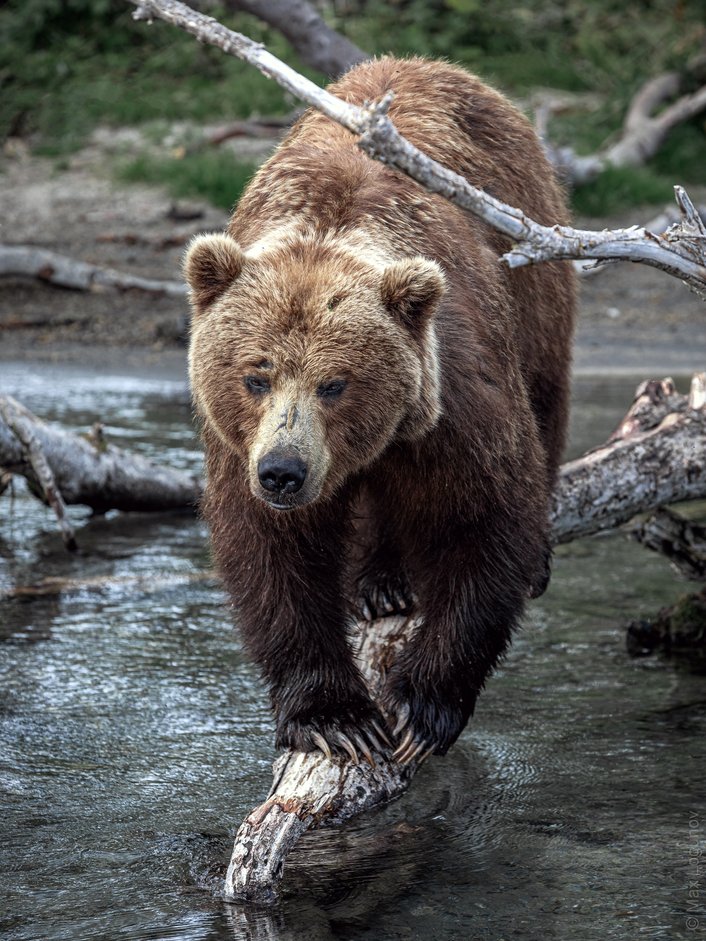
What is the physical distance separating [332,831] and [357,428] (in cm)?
125

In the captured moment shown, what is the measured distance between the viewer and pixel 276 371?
378 centimetres

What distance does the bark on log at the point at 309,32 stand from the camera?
10.1 meters

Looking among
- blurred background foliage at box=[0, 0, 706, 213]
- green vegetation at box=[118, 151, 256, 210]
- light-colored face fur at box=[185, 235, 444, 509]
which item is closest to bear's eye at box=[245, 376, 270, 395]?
light-colored face fur at box=[185, 235, 444, 509]

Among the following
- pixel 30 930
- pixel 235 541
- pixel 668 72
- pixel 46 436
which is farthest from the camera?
pixel 668 72

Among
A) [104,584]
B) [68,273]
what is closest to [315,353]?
[104,584]

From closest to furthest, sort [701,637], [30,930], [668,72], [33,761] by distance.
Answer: [30,930], [33,761], [701,637], [668,72]

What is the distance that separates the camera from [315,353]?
12.4 ft

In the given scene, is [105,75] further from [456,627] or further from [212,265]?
[456,627]

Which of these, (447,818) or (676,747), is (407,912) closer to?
(447,818)

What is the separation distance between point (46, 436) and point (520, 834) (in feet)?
12.4

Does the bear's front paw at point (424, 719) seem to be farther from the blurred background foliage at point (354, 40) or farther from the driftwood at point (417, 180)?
the blurred background foliage at point (354, 40)

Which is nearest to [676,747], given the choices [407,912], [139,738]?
[407,912]

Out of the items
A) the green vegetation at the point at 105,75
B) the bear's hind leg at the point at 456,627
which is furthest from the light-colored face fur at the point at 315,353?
the green vegetation at the point at 105,75

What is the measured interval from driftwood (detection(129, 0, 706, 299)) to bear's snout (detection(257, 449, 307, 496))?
0.77 m
